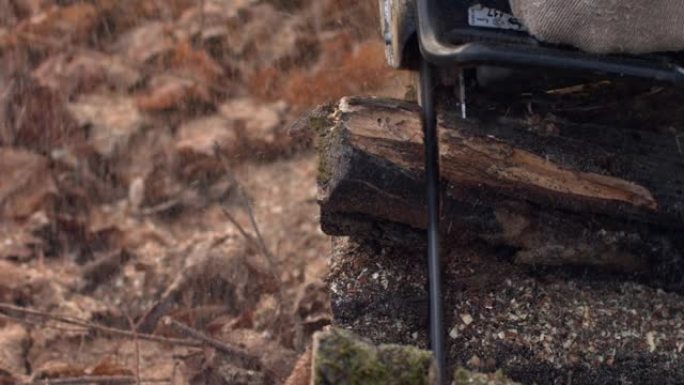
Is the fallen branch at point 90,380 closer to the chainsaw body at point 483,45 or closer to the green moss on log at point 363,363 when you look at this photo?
the chainsaw body at point 483,45

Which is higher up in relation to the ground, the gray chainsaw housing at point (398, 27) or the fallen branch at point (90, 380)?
the gray chainsaw housing at point (398, 27)

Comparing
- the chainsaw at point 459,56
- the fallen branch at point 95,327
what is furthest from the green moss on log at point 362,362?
the fallen branch at point 95,327

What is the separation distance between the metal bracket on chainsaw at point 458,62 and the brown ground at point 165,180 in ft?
2.20

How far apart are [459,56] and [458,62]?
0.01m

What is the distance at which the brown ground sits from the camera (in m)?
2.95

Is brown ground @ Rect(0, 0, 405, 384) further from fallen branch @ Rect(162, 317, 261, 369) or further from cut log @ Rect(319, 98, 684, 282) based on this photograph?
cut log @ Rect(319, 98, 684, 282)

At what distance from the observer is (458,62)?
1803 millimetres

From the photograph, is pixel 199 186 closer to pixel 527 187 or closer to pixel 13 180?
pixel 13 180

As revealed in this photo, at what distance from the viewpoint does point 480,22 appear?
2084mm

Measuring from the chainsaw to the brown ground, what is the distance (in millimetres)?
728

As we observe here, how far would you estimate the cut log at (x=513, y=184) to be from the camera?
82.8 inches

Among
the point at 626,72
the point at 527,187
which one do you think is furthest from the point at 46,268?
the point at 626,72

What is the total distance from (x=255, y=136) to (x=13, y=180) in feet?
2.72

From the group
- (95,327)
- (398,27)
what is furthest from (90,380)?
(398,27)
